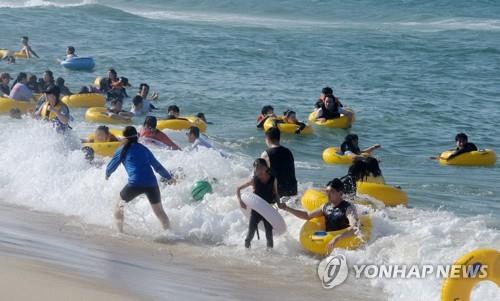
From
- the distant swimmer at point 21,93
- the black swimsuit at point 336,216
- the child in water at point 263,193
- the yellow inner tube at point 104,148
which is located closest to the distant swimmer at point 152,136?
the yellow inner tube at point 104,148

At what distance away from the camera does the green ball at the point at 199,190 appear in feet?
36.2

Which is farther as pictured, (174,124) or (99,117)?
(99,117)

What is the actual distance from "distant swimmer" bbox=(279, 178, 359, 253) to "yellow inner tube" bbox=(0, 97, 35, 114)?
9888 mm

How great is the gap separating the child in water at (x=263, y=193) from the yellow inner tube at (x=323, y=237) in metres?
0.38

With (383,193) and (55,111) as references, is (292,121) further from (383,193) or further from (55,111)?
(383,193)

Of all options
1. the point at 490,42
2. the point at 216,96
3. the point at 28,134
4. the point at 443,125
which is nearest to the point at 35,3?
the point at 490,42

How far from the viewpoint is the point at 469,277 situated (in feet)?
21.1

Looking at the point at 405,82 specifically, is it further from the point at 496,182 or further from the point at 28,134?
the point at 28,134

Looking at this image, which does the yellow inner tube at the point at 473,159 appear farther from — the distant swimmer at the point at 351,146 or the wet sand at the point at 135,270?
the wet sand at the point at 135,270

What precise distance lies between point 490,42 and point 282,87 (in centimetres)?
1518

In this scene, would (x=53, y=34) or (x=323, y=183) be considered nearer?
(x=323, y=183)

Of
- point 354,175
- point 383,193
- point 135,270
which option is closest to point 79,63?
point 354,175

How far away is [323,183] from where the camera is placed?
13.8 metres

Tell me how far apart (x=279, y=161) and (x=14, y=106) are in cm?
954
